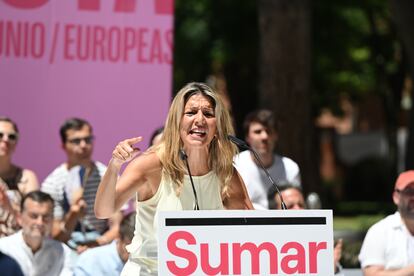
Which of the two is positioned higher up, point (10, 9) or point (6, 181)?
point (10, 9)

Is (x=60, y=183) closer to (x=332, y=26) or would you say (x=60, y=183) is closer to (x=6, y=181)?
(x=6, y=181)

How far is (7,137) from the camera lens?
7.39 metres

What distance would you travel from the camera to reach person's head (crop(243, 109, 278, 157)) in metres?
7.70

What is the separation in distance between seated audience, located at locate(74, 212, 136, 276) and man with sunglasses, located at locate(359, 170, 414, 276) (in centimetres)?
156

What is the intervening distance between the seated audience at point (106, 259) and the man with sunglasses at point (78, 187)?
86cm

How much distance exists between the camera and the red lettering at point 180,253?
162 inches

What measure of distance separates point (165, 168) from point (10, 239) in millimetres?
2409

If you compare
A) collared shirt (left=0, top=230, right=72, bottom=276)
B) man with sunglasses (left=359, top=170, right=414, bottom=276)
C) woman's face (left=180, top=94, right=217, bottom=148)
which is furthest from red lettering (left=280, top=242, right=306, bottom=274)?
collared shirt (left=0, top=230, right=72, bottom=276)

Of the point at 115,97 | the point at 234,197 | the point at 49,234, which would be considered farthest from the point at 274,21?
the point at 234,197

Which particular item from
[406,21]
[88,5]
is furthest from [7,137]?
[406,21]

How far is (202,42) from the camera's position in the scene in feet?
69.4

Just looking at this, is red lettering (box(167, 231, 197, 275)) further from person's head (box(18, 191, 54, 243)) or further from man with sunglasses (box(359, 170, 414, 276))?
person's head (box(18, 191, 54, 243))

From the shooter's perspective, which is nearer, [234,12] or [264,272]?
[264,272]

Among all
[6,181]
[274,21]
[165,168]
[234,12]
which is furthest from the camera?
[234,12]
